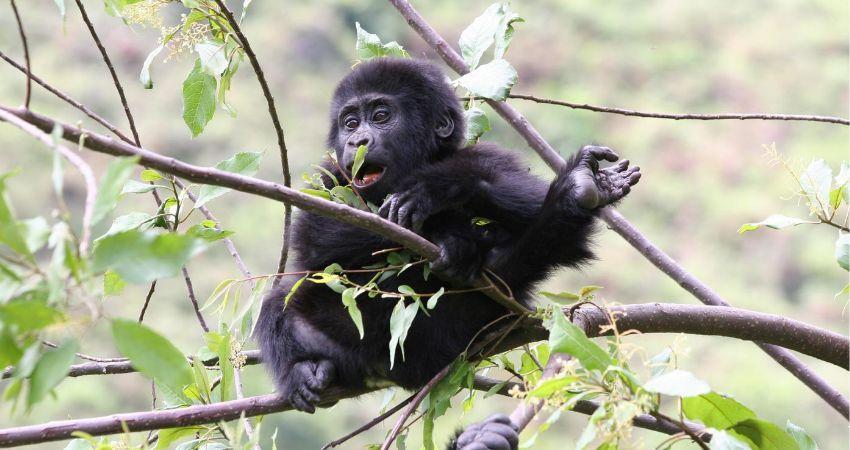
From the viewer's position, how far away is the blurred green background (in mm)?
16281

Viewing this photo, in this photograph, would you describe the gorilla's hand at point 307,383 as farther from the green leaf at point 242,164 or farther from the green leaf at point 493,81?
the green leaf at point 493,81

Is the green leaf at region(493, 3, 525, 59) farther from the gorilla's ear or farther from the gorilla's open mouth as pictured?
the gorilla's open mouth

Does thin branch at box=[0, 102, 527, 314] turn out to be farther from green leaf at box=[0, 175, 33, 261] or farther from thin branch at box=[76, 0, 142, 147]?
thin branch at box=[76, 0, 142, 147]

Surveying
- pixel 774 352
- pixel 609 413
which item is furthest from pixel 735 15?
pixel 609 413

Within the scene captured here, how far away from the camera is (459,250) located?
9.60ft

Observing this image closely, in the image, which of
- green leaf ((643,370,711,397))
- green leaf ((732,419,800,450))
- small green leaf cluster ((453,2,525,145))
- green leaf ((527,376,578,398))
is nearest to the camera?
green leaf ((643,370,711,397))

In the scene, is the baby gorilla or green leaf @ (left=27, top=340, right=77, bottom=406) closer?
green leaf @ (left=27, top=340, right=77, bottom=406)

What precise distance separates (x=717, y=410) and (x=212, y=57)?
6.21ft

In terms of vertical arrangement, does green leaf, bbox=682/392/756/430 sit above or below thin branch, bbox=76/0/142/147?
below

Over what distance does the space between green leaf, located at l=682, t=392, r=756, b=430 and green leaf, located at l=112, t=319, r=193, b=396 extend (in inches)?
51.8

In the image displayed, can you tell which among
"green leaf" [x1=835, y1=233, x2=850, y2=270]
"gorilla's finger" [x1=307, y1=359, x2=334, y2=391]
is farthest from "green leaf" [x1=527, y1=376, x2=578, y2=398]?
"gorilla's finger" [x1=307, y1=359, x2=334, y2=391]

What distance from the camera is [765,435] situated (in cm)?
228

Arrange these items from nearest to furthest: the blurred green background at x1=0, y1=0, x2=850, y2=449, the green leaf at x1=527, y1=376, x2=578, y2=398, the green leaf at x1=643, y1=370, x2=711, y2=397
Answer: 1. the green leaf at x1=643, y1=370, x2=711, y2=397
2. the green leaf at x1=527, y1=376, x2=578, y2=398
3. the blurred green background at x1=0, y1=0, x2=850, y2=449

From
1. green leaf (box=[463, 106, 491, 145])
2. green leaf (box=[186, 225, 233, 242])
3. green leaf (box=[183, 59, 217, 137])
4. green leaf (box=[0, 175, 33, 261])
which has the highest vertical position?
green leaf (box=[463, 106, 491, 145])
